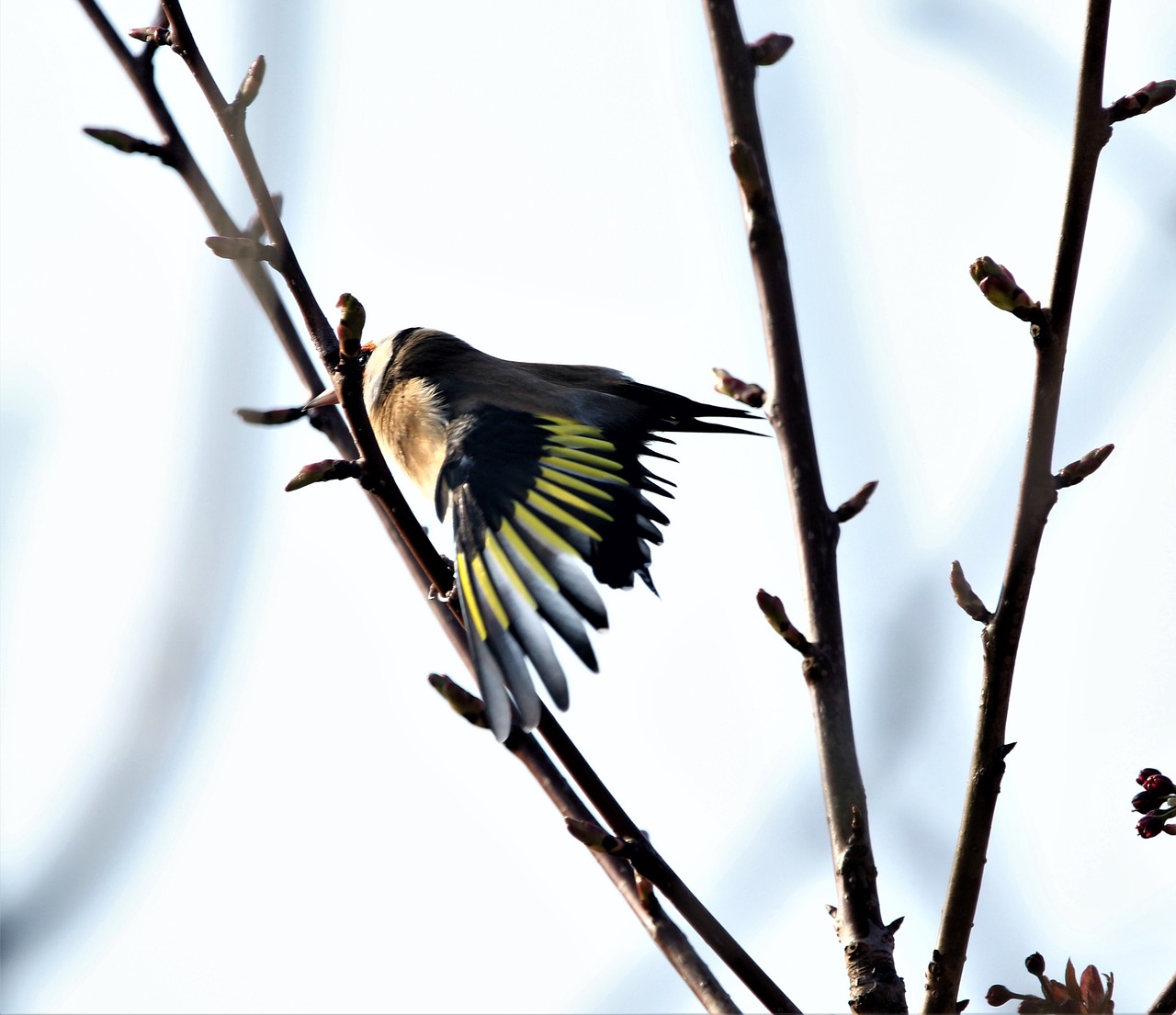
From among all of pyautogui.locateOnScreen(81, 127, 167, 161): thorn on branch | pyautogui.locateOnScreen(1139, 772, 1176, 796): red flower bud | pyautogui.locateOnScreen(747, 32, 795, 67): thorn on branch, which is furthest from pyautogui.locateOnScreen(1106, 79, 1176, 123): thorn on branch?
pyautogui.locateOnScreen(81, 127, 167, 161): thorn on branch

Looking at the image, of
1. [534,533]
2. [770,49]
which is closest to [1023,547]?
[770,49]

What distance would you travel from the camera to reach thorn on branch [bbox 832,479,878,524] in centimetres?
203

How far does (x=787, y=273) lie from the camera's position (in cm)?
193

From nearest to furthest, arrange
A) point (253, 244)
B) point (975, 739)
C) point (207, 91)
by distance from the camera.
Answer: point (975, 739)
point (253, 244)
point (207, 91)

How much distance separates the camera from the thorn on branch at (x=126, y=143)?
227cm

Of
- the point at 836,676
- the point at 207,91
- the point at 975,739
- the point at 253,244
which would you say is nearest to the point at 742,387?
the point at 836,676

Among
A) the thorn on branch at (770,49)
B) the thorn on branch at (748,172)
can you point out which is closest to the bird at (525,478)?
the thorn on branch at (748,172)

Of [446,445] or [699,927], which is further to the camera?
[446,445]

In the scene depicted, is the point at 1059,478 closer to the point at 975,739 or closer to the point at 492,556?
the point at 975,739

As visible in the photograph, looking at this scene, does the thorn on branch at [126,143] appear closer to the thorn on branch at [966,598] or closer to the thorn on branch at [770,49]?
the thorn on branch at [770,49]

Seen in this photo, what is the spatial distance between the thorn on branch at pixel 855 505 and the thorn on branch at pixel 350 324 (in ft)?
2.59

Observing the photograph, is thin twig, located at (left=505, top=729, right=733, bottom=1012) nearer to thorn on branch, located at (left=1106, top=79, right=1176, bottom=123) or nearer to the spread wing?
the spread wing

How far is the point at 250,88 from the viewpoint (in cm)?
233

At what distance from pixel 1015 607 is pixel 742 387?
22.0 inches
